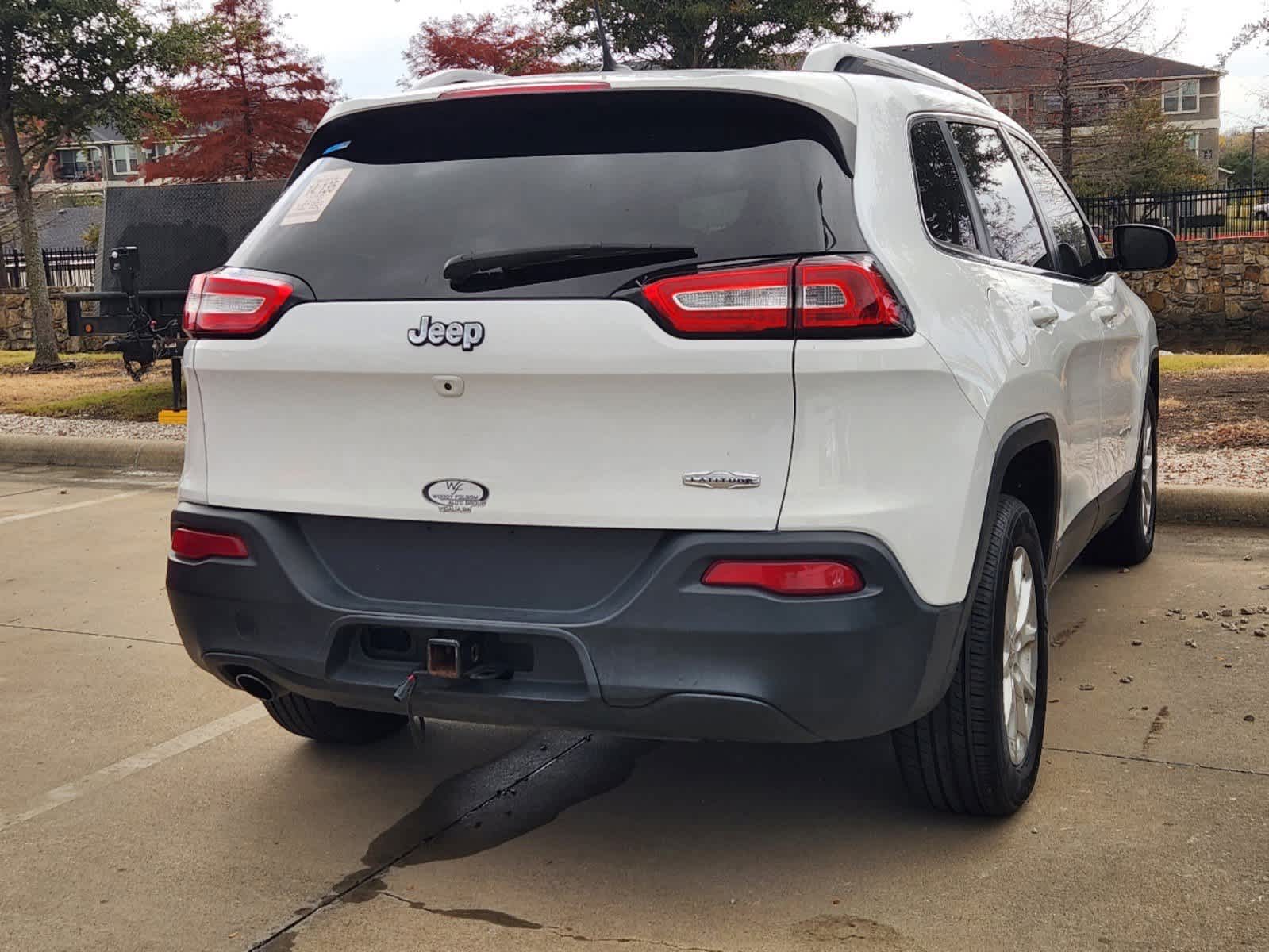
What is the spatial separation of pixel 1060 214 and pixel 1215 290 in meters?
23.1

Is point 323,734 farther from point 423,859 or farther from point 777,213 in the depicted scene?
point 777,213

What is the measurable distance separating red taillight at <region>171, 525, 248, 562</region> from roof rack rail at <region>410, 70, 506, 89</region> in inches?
46.2

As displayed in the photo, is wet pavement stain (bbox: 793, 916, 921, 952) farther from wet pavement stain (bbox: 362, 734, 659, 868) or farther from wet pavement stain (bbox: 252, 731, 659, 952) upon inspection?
wet pavement stain (bbox: 362, 734, 659, 868)

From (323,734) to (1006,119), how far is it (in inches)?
113

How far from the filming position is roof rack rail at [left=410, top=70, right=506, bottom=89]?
11.7 feet

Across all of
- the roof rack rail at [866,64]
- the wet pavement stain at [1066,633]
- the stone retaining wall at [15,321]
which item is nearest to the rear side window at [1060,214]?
the roof rack rail at [866,64]

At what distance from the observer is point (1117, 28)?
3117 cm

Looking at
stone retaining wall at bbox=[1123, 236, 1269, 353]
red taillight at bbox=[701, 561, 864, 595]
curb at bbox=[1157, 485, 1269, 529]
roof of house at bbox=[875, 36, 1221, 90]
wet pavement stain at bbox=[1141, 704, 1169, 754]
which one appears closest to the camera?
red taillight at bbox=[701, 561, 864, 595]

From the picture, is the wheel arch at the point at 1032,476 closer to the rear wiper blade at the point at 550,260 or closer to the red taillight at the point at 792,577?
the red taillight at the point at 792,577

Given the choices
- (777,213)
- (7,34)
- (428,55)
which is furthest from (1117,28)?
(777,213)

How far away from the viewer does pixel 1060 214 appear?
16.1ft

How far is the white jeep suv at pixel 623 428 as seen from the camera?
291 cm

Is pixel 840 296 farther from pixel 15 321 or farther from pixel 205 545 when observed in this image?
pixel 15 321

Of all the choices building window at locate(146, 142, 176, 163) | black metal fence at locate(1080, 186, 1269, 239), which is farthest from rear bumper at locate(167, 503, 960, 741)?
black metal fence at locate(1080, 186, 1269, 239)
